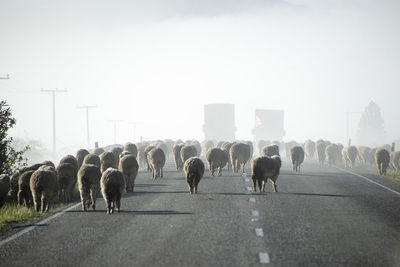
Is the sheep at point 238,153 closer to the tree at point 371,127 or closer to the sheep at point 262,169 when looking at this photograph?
the sheep at point 262,169

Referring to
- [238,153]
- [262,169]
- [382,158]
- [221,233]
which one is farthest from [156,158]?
[382,158]

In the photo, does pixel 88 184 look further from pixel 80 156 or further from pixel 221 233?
pixel 80 156

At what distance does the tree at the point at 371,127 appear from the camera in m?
143

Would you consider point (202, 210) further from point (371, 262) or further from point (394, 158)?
point (394, 158)

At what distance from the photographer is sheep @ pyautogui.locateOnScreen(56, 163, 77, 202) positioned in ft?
52.6

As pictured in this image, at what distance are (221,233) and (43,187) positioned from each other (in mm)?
6833

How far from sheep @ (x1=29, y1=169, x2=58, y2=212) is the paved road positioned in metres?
1.14

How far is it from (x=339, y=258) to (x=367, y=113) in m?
150

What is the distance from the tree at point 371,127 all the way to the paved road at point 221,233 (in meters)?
137

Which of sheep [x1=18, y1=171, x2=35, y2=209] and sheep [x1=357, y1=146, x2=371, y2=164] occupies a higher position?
sheep [x1=18, y1=171, x2=35, y2=209]

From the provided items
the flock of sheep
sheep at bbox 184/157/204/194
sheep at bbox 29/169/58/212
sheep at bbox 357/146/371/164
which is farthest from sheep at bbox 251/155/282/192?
sheep at bbox 357/146/371/164

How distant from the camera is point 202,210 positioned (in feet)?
43.9

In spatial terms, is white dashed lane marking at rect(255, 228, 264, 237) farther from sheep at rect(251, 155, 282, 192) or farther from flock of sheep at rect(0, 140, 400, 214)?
sheep at rect(251, 155, 282, 192)

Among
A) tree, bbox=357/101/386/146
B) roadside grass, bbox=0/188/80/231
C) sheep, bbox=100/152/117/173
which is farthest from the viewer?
tree, bbox=357/101/386/146
